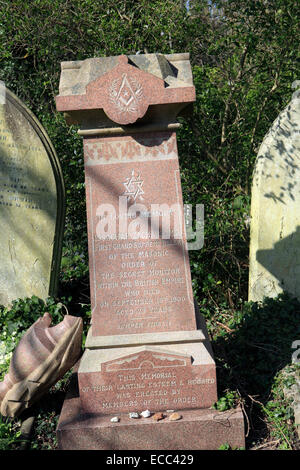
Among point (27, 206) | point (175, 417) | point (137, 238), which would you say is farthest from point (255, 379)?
point (27, 206)

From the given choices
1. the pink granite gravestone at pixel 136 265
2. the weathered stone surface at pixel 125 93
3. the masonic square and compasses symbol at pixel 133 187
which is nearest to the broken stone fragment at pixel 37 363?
the pink granite gravestone at pixel 136 265

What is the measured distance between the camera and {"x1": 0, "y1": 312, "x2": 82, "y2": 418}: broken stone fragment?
344cm

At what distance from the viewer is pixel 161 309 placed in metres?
3.43

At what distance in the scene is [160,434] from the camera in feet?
10.3

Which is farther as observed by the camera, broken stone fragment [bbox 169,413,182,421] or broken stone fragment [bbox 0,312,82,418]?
broken stone fragment [bbox 0,312,82,418]

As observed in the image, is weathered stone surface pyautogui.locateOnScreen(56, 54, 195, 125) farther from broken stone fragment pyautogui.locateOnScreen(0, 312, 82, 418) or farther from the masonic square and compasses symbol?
broken stone fragment pyautogui.locateOnScreen(0, 312, 82, 418)

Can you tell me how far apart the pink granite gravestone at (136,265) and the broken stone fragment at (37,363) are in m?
0.21

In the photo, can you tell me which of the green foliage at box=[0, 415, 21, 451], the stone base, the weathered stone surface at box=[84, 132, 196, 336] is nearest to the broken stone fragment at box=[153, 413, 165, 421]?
the stone base

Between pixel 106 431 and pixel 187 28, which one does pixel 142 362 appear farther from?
pixel 187 28

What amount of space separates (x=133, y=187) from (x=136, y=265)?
557 mm

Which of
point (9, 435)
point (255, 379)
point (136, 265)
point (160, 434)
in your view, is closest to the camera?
point (160, 434)

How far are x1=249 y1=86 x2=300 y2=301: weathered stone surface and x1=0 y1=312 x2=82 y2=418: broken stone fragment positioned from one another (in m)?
2.15

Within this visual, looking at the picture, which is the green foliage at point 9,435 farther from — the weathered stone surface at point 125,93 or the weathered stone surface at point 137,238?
the weathered stone surface at point 125,93

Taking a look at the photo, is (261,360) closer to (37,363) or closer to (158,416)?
(158,416)
